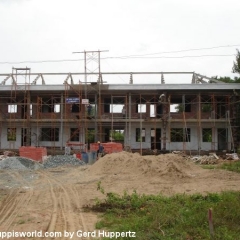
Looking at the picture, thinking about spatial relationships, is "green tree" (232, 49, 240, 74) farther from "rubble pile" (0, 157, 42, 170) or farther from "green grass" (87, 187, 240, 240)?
"green grass" (87, 187, 240, 240)

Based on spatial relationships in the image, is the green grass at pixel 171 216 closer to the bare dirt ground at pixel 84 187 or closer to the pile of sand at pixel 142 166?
the bare dirt ground at pixel 84 187

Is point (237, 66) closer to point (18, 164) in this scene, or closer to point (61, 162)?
point (61, 162)

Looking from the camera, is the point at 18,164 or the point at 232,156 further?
the point at 232,156

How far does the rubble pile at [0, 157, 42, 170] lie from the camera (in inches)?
831

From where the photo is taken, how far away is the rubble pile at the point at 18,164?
Result: 2111 cm

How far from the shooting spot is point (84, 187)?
1348 centimetres

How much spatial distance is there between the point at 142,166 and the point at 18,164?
27.6 feet

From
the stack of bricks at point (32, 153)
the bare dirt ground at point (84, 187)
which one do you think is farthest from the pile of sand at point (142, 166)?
the stack of bricks at point (32, 153)

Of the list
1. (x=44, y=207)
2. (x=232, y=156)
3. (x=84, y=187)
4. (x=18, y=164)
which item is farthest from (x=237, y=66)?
(x=44, y=207)

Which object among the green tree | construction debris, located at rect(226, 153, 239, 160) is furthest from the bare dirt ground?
the green tree

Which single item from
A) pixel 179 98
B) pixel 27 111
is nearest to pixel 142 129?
pixel 179 98

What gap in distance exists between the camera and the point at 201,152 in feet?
94.9

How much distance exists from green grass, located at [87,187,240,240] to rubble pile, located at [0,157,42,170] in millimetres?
12656

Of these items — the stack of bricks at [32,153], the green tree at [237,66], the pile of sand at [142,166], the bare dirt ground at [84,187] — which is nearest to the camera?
the bare dirt ground at [84,187]
